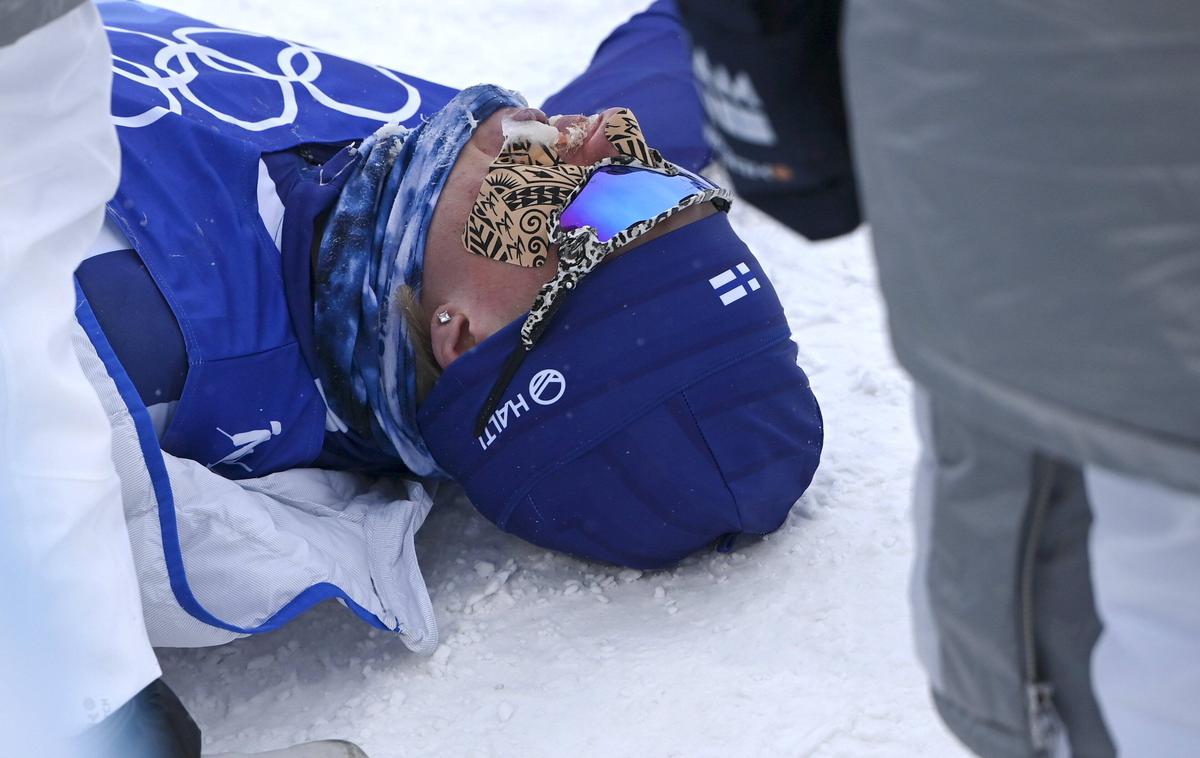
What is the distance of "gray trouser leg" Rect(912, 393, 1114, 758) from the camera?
66 centimetres

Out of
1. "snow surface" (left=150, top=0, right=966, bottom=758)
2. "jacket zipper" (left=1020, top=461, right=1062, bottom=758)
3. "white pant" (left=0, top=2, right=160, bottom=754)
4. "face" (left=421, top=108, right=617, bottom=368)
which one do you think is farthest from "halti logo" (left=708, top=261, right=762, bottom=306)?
"jacket zipper" (left=1020, top=461, right=1062, bottom=758)

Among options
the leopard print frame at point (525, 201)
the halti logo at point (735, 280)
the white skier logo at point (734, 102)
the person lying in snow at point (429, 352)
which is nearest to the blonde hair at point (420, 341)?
the person lying in snow at point (429, 352)

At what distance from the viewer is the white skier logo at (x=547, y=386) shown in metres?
1.49

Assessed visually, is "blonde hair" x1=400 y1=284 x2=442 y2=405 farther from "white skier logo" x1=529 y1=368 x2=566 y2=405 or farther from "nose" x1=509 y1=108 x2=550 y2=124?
"nose" x1=509 y1=108 x2=550 y2=124

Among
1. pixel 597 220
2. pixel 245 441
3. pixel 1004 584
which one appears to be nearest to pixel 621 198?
pixel 597 220

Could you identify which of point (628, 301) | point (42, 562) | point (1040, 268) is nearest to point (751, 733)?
point (628, 301)

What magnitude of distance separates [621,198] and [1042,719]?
976 mm

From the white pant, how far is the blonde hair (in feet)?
1.82

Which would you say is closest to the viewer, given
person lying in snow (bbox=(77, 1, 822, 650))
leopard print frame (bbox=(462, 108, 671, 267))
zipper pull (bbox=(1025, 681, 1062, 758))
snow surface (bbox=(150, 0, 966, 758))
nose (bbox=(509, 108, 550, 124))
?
zipper pull (bbox=(1025, 681, 1062, 758))

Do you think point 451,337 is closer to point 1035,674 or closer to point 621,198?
point 621,198

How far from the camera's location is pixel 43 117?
3.32 ft

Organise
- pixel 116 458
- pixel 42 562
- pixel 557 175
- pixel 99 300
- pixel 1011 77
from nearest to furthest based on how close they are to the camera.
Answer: pixel 1011 77 → pixel 42 562 → pixel 116 458 → pixel 99 300 → pixel 557 175

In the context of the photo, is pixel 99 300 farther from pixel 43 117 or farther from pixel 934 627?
pixel 934 627

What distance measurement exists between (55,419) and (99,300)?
1.44ft
